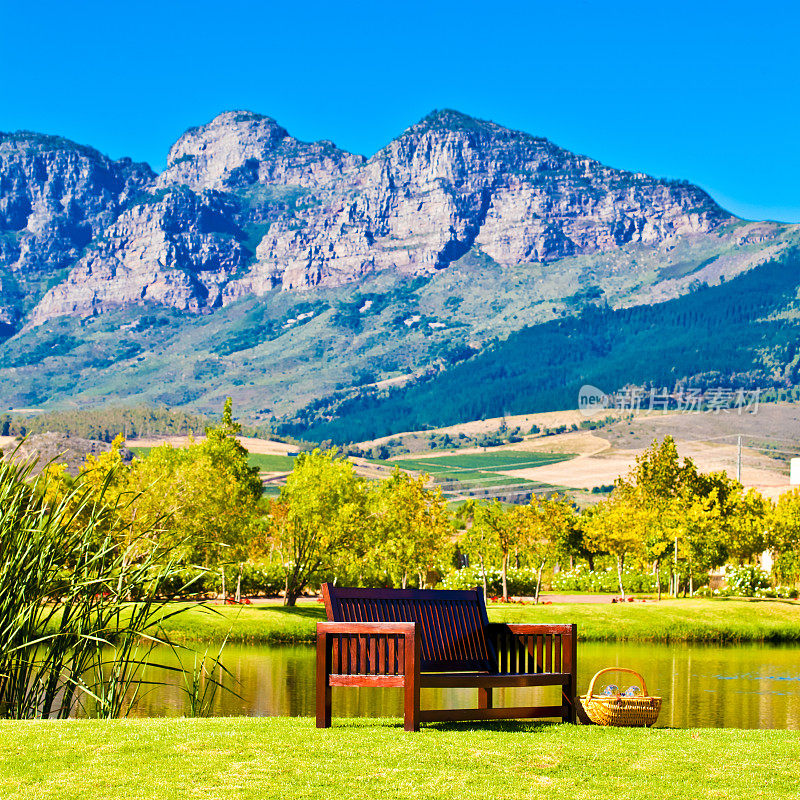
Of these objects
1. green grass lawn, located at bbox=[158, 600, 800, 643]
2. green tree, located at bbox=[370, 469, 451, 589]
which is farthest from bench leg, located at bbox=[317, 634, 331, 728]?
green tree, located at bbox=[370, 469, 451, 589]

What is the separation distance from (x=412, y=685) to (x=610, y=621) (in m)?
25.3

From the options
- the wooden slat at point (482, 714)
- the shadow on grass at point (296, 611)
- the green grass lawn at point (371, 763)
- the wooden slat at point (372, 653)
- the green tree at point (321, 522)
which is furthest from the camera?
the green tree at point (321, 522)

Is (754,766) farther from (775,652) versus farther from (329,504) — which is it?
(329,504)

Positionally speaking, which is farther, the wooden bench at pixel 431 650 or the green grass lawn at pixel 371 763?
the wooden bench at pixel 431 650

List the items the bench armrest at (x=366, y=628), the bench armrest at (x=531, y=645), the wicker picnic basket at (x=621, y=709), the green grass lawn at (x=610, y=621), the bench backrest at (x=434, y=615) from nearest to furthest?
the bench armrest at (x=366, y=628), the bench backrest at (x=434, y=615), the bench armrest at (x=531, y=645), the wicker picnic basket at (x=621, y=709), the green grass lawn at (x=610, y=621)

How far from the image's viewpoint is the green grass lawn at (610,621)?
99.5ft

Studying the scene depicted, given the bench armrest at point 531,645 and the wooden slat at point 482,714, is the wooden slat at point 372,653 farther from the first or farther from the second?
the bench armrest at point 531,645

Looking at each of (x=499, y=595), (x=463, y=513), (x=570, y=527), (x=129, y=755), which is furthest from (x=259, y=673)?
(x=463, y=513)

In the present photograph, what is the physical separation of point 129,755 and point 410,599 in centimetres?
349

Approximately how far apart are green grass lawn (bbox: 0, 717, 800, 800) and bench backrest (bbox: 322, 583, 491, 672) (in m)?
1.06

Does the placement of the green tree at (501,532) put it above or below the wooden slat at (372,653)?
below

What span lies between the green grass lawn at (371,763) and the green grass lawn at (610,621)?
67.1ft

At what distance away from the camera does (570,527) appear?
176 ft

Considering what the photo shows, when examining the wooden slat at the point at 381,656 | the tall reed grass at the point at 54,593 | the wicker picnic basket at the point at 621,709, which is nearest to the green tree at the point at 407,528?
the wicker picnic basket at the point at 621,709
